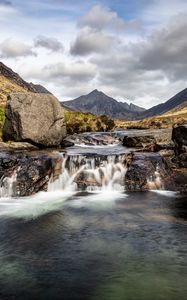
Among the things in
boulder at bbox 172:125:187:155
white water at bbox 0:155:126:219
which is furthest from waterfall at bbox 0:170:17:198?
boulder at bbox 172:125:187:155

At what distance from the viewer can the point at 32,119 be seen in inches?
1663

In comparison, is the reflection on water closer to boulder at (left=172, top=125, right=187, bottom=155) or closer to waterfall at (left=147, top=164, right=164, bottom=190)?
waterfall at (left=147, top=164, right=164, bottom=190)

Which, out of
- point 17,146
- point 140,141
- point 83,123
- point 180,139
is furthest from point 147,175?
point 83,123

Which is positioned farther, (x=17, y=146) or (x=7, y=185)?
(x=17, y=146)

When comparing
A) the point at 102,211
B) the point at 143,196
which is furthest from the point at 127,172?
the point at 102,211

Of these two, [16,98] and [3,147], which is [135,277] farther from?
[16,98]

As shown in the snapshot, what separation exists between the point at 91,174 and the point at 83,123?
52.7 meters

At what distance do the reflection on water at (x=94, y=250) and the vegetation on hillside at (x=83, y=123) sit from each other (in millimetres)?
54360

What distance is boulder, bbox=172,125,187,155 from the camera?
35000 mm

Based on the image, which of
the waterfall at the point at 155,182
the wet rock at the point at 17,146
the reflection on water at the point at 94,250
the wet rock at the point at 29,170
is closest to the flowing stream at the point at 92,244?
the reflection on water at the point at 94,250

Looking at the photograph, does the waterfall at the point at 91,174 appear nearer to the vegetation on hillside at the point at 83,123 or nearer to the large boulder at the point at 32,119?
the large boulder at the point at 32,119

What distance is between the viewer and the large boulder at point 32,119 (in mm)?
41844

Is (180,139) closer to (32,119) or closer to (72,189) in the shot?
(72,189)

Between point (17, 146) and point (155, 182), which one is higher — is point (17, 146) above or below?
above
